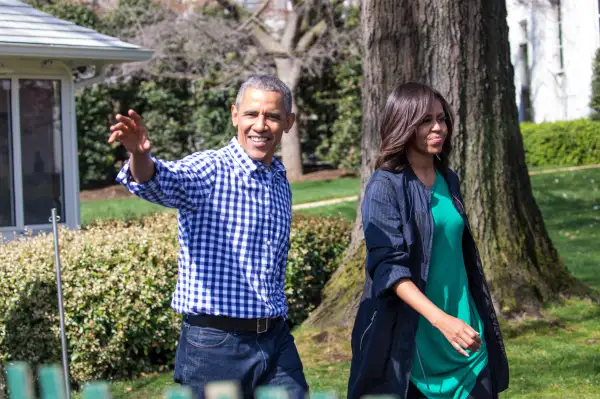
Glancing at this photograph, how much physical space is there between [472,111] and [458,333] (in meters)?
4.68

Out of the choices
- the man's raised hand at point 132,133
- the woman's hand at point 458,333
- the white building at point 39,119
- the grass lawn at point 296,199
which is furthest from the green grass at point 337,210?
the man's raised hand at point 132,133

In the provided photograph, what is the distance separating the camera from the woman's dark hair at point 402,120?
367cm

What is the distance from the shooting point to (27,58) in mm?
10430

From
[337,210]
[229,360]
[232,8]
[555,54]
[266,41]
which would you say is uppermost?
[232,8]

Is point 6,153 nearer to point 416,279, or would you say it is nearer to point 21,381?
point 416,279

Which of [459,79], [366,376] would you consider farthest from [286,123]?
[459,79]

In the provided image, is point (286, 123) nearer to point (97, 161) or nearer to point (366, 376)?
point (366, 376)

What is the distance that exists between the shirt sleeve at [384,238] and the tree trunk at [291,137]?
2162 cm

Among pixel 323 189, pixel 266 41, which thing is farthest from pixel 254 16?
pixel 323 189

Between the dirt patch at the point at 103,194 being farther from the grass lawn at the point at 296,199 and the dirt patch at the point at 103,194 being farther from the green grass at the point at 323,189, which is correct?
the green grass at the point at 323,189

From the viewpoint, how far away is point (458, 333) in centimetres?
330

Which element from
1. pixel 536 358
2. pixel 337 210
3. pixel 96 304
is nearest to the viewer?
pixel 536 358

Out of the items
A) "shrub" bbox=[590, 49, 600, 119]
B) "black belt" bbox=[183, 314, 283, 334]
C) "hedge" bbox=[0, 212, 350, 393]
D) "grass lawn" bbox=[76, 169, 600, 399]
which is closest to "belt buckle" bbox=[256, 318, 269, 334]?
"black belt" bbox=[183, 314, 283, 334]

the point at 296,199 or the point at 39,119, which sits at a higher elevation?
the point at 39,119
